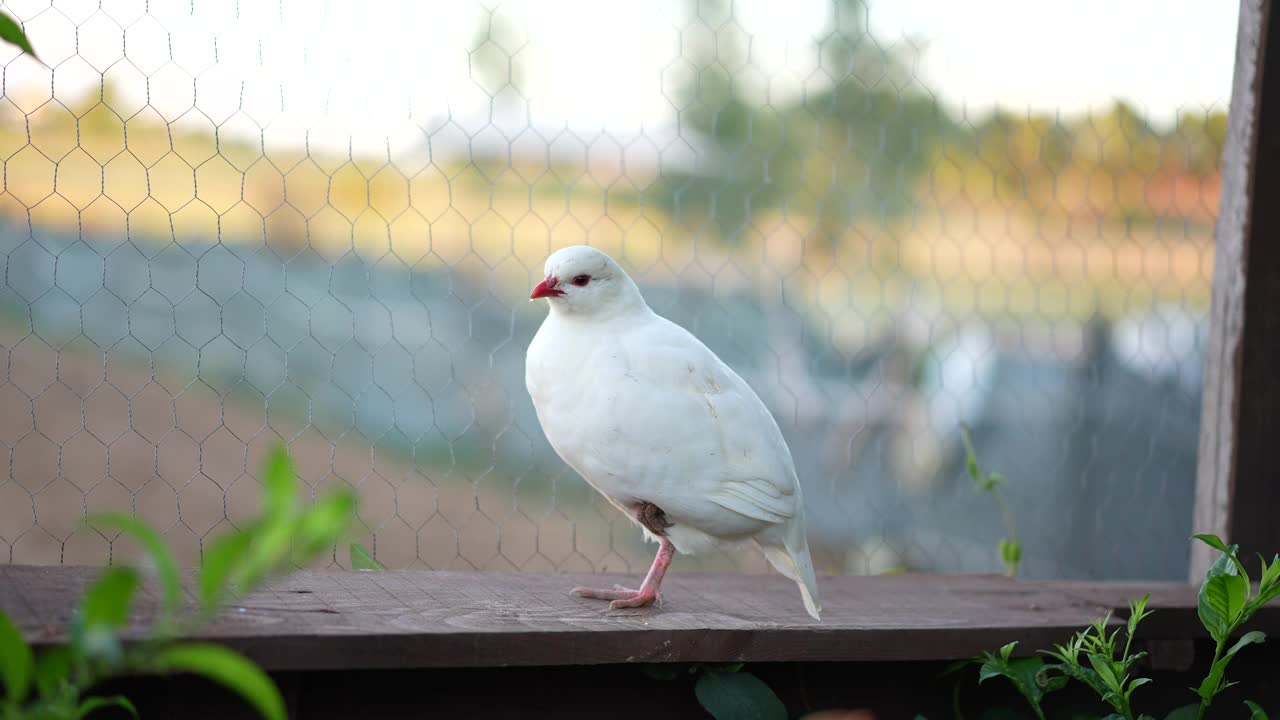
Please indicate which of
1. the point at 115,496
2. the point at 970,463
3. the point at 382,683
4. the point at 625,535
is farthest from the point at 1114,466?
the point at 115,496

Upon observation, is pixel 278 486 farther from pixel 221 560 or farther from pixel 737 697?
pixel 737 697

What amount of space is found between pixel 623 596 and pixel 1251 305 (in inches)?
61.2

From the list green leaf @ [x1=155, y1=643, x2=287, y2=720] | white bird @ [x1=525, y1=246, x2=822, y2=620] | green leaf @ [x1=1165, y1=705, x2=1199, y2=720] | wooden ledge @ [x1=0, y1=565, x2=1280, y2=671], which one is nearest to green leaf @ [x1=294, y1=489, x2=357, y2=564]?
green leaf @ [x1=155, y1=643, x2=287, y2=720]

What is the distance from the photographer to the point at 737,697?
1.78 metres

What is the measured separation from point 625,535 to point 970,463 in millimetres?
3804

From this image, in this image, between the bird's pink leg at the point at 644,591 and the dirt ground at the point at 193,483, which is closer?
the bird's pink leg at the point at 644,591

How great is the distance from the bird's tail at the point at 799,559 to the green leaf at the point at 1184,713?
2.08ft

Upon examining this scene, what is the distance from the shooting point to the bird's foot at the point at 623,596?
6.38 ft

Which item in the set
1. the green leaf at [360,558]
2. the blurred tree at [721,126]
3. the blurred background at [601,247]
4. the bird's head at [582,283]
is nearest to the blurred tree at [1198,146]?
the blurred background at [601,247]

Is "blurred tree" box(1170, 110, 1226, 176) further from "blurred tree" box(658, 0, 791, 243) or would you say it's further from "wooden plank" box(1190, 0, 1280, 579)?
"blurred tree" box(658, 0, 791, 243)

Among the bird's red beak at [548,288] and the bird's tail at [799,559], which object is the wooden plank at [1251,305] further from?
the bird's red beak at [548,288]

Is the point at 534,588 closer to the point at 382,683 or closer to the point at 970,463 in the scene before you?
the point at 382,683

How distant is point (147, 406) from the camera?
606cm

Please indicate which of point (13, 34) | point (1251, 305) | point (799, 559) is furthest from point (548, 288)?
point (1251, 305)
